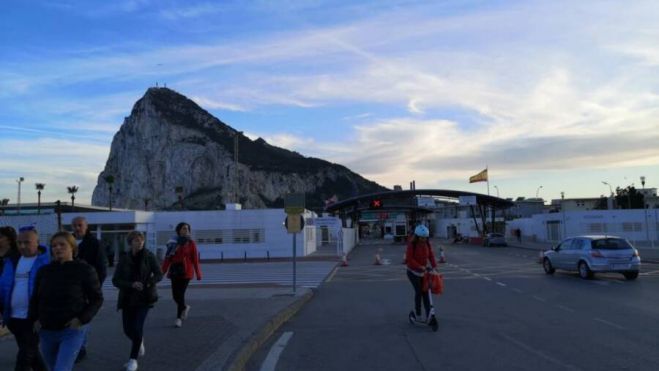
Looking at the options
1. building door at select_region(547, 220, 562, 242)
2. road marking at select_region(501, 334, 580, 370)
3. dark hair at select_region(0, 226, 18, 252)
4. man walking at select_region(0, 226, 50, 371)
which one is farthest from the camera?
building door at select_region(547, 220, 562, 242)

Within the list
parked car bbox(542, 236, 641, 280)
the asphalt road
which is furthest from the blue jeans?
parked car bbox(542, 236, 641, 280)

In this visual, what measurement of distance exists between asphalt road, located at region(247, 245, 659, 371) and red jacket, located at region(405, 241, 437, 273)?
1.05 m

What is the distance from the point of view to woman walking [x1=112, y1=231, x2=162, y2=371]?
23.5 ft

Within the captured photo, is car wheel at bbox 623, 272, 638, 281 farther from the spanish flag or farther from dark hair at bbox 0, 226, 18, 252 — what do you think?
the spanish flag

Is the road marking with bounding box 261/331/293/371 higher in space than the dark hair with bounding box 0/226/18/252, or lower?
lower

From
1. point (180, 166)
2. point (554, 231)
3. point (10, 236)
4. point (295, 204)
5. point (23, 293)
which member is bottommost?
point (23, 293)

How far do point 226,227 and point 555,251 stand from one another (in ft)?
91.4

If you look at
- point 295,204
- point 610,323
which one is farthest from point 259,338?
point 295,204

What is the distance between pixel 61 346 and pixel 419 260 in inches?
260

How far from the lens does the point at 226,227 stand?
150 feet

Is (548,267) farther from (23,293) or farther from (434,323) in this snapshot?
(23,293)

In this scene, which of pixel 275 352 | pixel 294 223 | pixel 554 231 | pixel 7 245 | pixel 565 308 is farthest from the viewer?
pixel 554 231

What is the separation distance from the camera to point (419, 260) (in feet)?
34.6

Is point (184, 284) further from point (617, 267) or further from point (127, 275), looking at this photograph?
point (617, 267)
